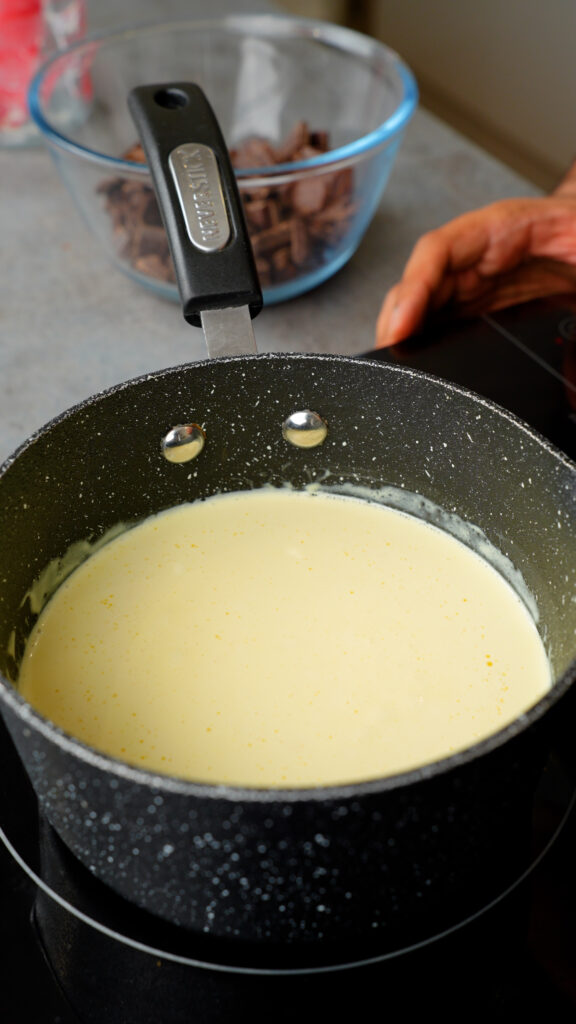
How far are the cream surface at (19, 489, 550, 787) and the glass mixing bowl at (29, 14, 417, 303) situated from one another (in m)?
0.37

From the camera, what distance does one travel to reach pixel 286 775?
0.66 meters

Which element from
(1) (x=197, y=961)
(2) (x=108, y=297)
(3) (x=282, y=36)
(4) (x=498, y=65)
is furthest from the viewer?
(4) (x=498, y=65)

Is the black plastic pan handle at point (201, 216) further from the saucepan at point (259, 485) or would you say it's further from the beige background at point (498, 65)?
the beige background at point (498, 65)

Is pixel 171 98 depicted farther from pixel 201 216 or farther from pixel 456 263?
pixel 456 263

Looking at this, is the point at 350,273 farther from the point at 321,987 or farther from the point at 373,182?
the point at 321,987

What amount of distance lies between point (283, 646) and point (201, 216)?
1.11ft

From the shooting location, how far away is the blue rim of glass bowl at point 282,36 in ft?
3.47

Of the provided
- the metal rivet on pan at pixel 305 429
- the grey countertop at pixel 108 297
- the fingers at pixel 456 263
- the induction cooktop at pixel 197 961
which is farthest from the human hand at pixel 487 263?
the induction cooktop at pixel 197 961

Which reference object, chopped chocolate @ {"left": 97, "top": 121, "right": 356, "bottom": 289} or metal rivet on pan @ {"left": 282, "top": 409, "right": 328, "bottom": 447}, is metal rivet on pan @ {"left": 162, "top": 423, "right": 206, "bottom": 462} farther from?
chopped chocolate @ {"left": 97, "top": 121, "right": 356, "bottom": 289}

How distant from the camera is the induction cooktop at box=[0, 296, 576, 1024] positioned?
575mm

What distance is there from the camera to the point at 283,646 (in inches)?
30.3

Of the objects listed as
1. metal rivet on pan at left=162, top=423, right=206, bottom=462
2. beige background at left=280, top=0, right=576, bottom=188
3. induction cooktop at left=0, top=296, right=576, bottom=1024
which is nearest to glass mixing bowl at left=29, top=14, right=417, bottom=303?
metal rivet on pan at left=162, top=423, right=206, bottom=462

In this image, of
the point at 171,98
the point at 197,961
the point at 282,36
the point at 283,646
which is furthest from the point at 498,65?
the point at 197,961

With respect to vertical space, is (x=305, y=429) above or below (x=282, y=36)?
below
